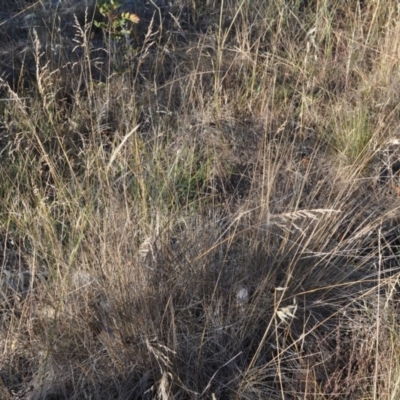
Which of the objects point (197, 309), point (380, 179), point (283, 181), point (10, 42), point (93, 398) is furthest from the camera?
point (10, 42)

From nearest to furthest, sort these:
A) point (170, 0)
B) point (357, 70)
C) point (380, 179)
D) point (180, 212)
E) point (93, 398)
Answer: point (93, 398)
point (180, 212)
point (380, 179)
point (357, 70)
point (170, 0)

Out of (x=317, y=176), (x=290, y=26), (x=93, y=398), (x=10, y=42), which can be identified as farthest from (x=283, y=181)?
(x=10, y=42)

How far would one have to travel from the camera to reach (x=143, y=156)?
9.25ft

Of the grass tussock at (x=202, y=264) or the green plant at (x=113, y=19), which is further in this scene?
the green plant at (x=113, y=19)

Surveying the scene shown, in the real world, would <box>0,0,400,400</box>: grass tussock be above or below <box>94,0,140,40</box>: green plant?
below

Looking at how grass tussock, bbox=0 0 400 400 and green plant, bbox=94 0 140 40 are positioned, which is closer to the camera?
grass tussock, bbox=0 0 400 400

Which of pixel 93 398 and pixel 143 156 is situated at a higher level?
pixel 143 156

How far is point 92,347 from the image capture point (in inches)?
88.4

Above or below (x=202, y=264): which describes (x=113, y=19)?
above

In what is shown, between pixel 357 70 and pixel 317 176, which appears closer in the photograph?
pixel 317 176

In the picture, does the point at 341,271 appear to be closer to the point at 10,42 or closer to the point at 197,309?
the point at 197,309

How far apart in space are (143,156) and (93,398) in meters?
0.98

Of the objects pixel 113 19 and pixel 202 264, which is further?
pixel 113 19

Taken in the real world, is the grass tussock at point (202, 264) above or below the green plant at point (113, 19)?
below
